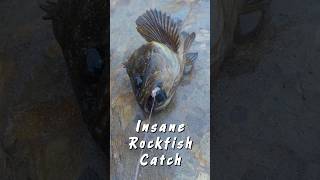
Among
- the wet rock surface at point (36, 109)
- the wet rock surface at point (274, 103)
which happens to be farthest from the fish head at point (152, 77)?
the wet rock surface at point (36, 109)

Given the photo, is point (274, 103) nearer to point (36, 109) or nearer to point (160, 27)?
point (160, 27)

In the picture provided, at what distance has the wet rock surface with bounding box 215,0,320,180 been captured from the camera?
3.15 m

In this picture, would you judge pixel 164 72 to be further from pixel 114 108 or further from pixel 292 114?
pixel 292 114

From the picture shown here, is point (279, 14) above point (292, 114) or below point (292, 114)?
above

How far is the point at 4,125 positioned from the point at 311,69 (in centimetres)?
154

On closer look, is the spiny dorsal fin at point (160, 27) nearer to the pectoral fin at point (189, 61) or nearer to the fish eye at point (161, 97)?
the pectoral fin at point (189, 61)

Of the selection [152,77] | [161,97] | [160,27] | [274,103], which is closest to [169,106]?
[161,97]

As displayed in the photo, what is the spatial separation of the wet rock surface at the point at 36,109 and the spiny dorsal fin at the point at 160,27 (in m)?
0.51

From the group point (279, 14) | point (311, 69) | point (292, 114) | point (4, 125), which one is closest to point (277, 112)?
point (292, 114)

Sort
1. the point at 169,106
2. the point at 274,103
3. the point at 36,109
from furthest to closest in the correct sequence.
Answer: the point at 36,109
the point at 274,103
the point at 169,106

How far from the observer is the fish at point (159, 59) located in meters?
3.07

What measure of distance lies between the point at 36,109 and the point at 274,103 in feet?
3.85

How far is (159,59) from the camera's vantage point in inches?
121

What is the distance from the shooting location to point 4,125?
3.40 m
